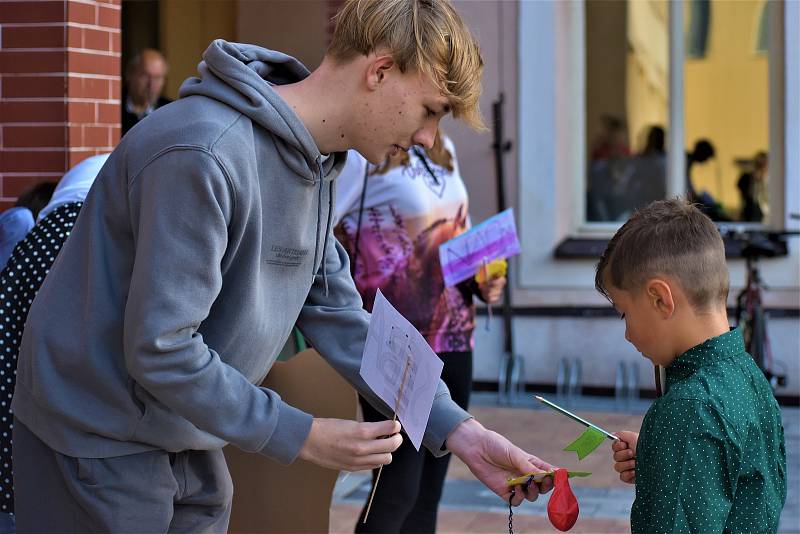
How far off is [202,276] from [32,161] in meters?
2.69

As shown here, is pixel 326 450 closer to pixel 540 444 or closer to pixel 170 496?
pixel 170 496

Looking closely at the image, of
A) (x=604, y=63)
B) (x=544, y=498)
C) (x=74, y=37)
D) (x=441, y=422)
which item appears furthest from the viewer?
(x=604, y=63)

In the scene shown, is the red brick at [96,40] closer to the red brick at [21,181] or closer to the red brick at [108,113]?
the red brick at [108,113]

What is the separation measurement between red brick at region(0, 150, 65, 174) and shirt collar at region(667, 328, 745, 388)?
2.86m

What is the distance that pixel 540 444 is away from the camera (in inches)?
260

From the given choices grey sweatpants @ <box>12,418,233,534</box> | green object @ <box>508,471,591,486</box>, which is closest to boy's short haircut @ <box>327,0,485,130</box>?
green object @ <box>508,471,591,486</box>

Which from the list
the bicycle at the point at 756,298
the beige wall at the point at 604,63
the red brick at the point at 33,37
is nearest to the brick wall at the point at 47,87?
the red brick at the point at 33,37

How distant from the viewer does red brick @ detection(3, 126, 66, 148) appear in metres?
4.44

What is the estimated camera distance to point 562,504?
90.7 inches

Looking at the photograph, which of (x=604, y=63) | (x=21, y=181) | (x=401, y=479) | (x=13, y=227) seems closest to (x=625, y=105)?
(x=604, y=63)

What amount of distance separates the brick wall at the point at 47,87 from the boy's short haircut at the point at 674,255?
269 cm

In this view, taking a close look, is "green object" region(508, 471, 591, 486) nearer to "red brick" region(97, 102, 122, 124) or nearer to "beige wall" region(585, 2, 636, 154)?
"red brick" region(97, 102, 122, 124)

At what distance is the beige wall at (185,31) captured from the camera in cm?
1036

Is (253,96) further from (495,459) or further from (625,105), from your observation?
(625,105)
